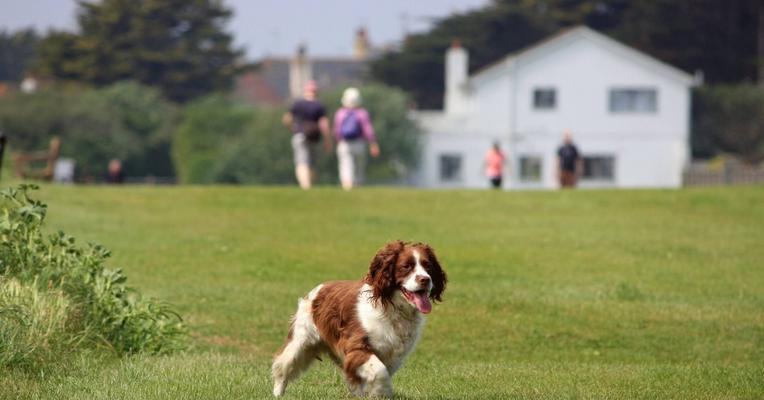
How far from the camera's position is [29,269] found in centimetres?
1388

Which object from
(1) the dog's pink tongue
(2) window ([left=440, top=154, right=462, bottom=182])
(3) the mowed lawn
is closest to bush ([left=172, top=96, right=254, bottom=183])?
(2) window ([left=440, top=154, right=462, bottom=182])

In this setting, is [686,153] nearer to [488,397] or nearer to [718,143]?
[718,143]

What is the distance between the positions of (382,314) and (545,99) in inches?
2641

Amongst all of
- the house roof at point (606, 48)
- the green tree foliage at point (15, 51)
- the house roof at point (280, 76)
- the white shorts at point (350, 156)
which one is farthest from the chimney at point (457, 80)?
the green tree foliage at point (15, 51)

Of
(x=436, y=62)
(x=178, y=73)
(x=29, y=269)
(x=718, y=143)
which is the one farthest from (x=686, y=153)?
(x=29, y=269)

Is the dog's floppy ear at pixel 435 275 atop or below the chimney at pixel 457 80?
below

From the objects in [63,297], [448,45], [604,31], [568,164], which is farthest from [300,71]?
[63,297]

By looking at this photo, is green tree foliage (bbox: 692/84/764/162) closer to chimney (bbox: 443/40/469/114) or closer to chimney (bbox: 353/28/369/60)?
chimney (bbox: 443/40/469/114)

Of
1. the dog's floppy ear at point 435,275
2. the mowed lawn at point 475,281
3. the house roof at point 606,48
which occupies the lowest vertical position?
the mowed lawn at point 475,281

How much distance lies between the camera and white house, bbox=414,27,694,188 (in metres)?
75.9

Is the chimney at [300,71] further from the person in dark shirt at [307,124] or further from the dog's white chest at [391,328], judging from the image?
the dog's white chest at [391,328]

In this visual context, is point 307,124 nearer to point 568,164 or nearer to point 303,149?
point 303,149

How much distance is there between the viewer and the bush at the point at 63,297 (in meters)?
13.4

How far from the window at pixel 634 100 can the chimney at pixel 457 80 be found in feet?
25.6
